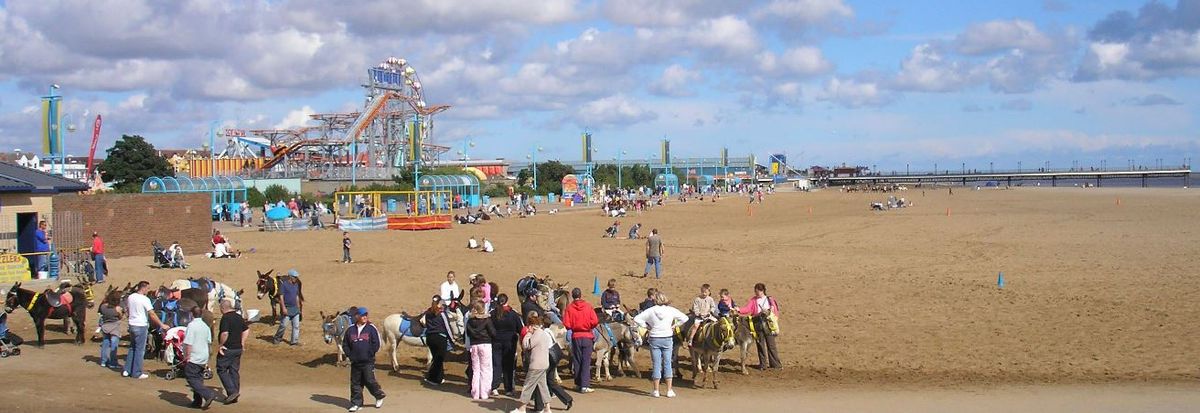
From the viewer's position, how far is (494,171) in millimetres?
171000

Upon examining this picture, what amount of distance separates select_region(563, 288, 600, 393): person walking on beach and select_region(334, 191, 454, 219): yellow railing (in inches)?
1260

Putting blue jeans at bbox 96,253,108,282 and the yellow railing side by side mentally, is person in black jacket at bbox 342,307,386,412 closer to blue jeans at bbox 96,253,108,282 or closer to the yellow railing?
blue jeans at bbox 96,253,108,282

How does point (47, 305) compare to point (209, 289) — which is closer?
point (47, 305)

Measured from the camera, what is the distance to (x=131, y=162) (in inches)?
3282

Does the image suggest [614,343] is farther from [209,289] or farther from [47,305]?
[47,305]

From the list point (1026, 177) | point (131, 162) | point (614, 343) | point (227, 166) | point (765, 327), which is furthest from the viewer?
point (1026, 177)

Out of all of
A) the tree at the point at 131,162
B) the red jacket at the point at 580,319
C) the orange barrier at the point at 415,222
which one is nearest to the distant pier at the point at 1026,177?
the tree at the point at 131,162

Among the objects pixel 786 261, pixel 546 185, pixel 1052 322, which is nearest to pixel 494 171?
pixel 546 185

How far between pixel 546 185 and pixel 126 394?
305ft

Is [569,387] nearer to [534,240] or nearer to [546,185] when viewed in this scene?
[534,240]

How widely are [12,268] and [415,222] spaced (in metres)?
21.4

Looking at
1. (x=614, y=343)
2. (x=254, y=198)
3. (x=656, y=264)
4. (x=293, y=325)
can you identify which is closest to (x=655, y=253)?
(x=656, y=264)

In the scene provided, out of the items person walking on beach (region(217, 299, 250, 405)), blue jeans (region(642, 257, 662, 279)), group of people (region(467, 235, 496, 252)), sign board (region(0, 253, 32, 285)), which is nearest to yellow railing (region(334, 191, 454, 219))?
group of people (region(467, 235, 496, 252))

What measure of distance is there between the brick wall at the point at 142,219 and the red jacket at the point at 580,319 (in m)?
21.3
